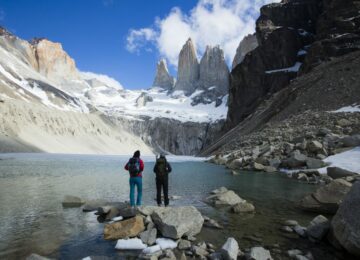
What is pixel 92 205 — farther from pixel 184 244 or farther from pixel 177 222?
pixel 184 244

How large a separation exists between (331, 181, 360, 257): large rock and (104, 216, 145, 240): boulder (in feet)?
20.7

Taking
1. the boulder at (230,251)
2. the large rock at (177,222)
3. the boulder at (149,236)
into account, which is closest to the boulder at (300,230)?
the boulder at (230,251)

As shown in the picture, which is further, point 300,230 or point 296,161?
point 296,161

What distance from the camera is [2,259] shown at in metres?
8.37

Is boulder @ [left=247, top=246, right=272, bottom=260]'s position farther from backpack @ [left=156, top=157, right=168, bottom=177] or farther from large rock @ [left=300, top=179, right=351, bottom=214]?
large rock @ [left=300, top=179, right=351, bottom=214]

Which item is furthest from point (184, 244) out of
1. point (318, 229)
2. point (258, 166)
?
point (258, 166)

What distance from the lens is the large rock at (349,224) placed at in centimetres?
846

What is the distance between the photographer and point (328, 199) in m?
13.7

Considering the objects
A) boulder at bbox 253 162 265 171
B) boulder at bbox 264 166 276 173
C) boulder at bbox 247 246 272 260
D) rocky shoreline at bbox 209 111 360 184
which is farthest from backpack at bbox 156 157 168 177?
boulder at bbox 253 162 265 171

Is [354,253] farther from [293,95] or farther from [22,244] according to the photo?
[293,95]

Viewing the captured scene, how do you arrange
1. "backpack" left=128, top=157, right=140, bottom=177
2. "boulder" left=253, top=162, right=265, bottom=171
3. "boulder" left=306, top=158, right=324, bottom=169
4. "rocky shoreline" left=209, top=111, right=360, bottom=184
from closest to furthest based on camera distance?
"backpack" left=128, top=157, right=140, bottom=177 → "boulder" left=306, top=158, right=324, bottom=169 → "rocky shoreline" left=209, top=111, right=360, bottom=184 → "boulder" left=253, top=162, right=265, bottom=171

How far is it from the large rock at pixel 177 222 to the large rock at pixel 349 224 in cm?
450

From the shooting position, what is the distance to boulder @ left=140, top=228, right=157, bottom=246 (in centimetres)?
968

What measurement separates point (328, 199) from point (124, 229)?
9296 mm
